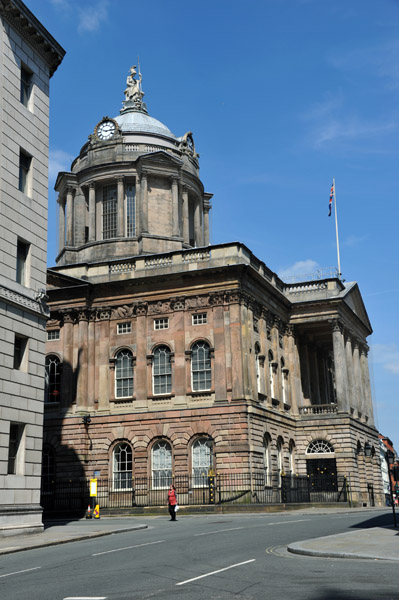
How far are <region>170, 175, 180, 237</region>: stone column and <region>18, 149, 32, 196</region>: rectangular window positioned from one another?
84.9ft

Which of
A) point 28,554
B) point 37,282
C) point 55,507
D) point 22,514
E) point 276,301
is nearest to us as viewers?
point 28,554

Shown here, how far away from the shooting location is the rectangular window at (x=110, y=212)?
2148 inches

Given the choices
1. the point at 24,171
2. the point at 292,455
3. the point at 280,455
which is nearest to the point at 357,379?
the point at 292,455

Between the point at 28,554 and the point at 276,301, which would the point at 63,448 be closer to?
the point at 276,301

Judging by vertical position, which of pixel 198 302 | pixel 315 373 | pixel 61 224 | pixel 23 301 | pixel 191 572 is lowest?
pixel 191 572

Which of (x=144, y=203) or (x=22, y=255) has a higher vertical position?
(x=144, y=203)

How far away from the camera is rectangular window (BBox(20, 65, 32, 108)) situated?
94.3 feet

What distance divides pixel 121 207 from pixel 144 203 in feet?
6.02

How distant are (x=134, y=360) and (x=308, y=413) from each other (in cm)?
1410

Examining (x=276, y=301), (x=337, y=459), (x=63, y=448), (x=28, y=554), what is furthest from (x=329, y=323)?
Result: (x=28, y=554)

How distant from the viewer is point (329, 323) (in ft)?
170

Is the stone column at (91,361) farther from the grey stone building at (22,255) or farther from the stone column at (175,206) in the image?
the grey stone building at (22,255)

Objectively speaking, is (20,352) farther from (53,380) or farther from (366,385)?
(366,385)

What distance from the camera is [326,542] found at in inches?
699
